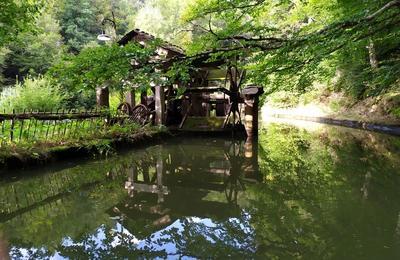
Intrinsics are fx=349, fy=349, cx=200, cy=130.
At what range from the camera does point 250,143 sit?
10.2 metres

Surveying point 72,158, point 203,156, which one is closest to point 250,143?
point 203,156

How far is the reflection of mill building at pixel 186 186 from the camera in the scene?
13.4 feet

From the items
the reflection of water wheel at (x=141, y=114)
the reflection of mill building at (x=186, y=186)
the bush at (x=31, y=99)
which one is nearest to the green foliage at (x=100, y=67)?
the reflection of mill building at (x=186, y=186)

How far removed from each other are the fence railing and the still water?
0.92m

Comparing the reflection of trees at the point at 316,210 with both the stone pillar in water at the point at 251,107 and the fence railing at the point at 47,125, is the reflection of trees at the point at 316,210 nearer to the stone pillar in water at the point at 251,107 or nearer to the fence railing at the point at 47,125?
the stone pillar in water at the point at 251,107

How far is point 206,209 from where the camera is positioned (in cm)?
421

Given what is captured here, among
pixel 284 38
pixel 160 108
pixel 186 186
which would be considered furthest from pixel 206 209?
pixel 160 108

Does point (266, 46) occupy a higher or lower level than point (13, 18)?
lower

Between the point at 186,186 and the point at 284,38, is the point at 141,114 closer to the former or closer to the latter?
the point at 284,38

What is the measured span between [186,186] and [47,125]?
14.2ft

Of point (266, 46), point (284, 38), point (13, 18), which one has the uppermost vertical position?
point (13, 18)

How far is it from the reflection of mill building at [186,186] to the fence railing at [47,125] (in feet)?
6.48

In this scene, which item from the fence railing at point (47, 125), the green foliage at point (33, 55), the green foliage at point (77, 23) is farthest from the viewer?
the green foliage at point (77, 23)

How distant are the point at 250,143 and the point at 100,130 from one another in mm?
4245
